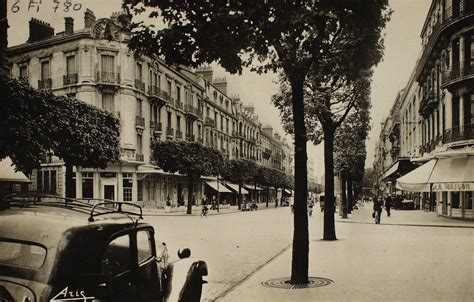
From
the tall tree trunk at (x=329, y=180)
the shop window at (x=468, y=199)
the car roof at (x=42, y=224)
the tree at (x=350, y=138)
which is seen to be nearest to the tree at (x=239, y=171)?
the tree at (x=350, y=138)

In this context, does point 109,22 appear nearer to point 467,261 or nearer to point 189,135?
point 467,261

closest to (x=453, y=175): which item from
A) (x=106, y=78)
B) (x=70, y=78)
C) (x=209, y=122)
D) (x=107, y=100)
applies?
(x=106, y=78)

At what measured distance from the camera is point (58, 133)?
12258mm

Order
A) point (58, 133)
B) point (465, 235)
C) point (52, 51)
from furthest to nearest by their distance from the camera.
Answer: point (465, 235)
point (52, 51)
point (58, 133)

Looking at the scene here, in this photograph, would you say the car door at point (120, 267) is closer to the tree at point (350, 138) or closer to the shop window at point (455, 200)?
the tree at point (350, 138)

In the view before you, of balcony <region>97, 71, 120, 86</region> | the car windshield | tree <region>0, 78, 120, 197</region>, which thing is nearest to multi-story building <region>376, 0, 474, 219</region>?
tree <region>0, 78, 120, 197</region>

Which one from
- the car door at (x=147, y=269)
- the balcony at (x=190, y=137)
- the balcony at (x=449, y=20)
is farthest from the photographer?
the balcony at (x=190, y=137)

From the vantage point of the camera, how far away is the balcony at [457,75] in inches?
859

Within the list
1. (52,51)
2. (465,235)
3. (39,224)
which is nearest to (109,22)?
(39,224)

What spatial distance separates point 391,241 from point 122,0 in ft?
41.3

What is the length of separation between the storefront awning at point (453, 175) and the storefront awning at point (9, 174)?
9321 mm

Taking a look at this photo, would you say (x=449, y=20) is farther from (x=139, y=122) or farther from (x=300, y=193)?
(x=139, y=122)

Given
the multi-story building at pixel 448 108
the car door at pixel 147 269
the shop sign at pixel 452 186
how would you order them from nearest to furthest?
the car door at pixel 147 269 → the shop sign at pixel 452 186 → the multi-story building at pixel 448 108

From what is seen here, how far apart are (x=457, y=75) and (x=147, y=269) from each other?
21.1 m
